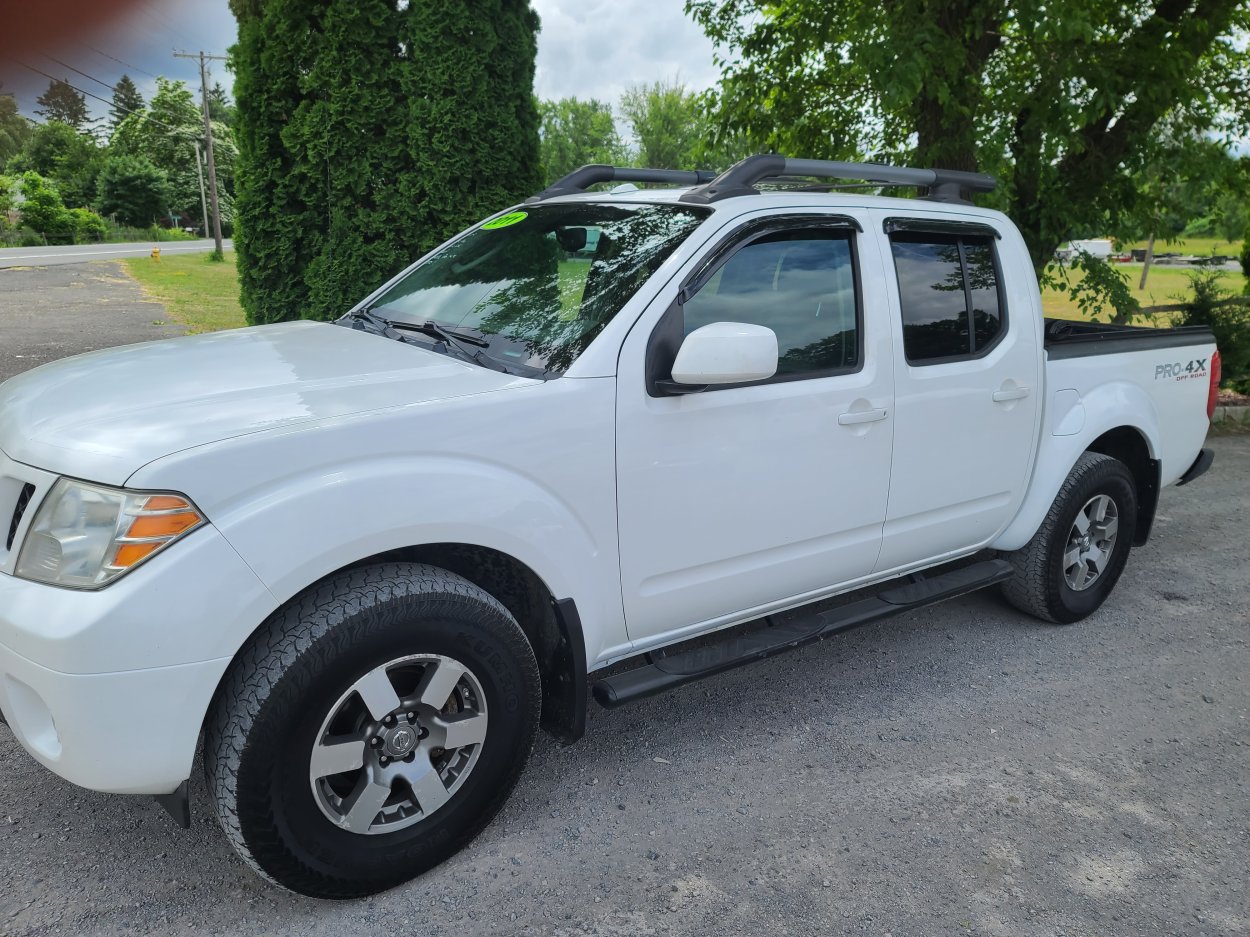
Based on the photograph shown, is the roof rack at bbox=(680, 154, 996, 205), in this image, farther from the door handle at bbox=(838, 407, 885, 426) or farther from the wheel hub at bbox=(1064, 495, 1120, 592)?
the wheel hub at bbox=(1064, 495, 1120, 592)

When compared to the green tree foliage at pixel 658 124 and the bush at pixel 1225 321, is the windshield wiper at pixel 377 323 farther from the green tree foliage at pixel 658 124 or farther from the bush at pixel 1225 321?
the green tree foliage at pixel 658 124

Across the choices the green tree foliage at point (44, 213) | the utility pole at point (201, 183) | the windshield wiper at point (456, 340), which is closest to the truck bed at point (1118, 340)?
the windshield wiper at point (456, 340)

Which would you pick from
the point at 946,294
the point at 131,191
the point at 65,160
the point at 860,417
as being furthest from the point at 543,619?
the point at 65,160

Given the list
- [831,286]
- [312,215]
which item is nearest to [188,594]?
[831,286]

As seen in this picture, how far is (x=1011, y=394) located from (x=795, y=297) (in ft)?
3.90

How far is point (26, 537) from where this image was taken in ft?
7.36

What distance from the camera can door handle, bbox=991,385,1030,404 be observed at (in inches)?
151

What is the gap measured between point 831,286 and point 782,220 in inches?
12.6

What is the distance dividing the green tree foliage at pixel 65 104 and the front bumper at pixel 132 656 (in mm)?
99134

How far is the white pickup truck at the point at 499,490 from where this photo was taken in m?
2.17

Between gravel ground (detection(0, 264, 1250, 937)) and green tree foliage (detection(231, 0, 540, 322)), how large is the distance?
4.95m

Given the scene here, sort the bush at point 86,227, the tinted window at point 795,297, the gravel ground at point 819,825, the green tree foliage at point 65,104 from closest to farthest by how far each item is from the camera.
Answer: the gravel ground at point 819,825, the tinted window at point 795,297, the bush at point 86,227, the green tree foliage at point 65,104

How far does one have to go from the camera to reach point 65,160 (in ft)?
217

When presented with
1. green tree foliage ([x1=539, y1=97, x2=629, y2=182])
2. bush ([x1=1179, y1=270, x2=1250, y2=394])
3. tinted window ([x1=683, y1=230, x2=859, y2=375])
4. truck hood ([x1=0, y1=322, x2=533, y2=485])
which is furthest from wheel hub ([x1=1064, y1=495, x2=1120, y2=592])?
green tree foliage ([x1=539, y1=97, x2=629, y2=182])
